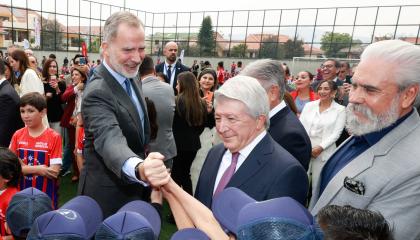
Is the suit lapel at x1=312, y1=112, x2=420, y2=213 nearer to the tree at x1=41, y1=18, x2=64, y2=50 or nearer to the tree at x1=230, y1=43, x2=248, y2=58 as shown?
the tree at x1=41, y1=18, x2=64, y2=50

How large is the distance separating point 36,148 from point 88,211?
84.7 inches

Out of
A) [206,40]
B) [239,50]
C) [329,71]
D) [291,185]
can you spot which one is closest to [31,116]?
[291,185]

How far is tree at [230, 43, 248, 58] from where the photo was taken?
29.2 meters

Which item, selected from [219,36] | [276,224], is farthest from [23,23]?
[276,224]

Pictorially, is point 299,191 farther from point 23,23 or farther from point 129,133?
point 23,23

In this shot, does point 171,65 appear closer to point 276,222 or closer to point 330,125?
point 330,125

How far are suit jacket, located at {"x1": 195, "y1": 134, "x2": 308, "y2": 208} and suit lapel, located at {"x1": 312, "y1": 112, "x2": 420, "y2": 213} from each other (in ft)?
0.44

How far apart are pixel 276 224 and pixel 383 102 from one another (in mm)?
946

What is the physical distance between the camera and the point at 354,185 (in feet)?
4.40

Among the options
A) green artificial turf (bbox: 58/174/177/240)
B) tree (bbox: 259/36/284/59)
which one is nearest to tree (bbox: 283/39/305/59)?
tree (bbox: 259/36/284/59)

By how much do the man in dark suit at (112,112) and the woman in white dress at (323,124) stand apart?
9.34 feet

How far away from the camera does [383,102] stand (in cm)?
142

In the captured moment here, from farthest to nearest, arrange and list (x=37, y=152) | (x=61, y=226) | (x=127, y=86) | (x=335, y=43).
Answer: (x=335, y=43) < (x=37, y=152) < (x=127, y=86) < (x=61, y=226)

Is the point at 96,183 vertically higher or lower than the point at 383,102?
lower
